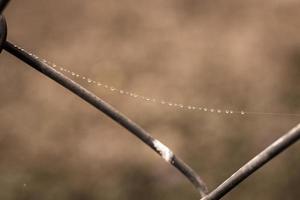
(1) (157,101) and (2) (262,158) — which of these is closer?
(2) (262,158)

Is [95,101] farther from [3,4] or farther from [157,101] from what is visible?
[157,101]

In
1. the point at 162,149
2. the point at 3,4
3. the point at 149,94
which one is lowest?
the point at 149,94

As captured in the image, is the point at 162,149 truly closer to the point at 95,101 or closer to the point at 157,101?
the point at 95,101

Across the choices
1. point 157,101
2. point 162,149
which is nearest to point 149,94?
point 157,101

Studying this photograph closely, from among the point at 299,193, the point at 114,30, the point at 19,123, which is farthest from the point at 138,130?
the point at 114,30

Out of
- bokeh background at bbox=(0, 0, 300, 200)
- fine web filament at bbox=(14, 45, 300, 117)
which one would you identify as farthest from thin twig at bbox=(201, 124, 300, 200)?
fine web filament at bbox=(14, 45, 300, 117)

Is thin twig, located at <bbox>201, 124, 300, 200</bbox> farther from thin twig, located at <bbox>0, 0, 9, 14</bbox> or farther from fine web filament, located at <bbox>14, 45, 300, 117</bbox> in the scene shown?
fine web filament, located at <bbox>14, 45, 300, 117</bbox>

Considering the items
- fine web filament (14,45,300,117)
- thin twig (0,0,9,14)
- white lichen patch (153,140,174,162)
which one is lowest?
A: fine web filament (14,45,300,117)

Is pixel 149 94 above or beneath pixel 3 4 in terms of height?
beneath
